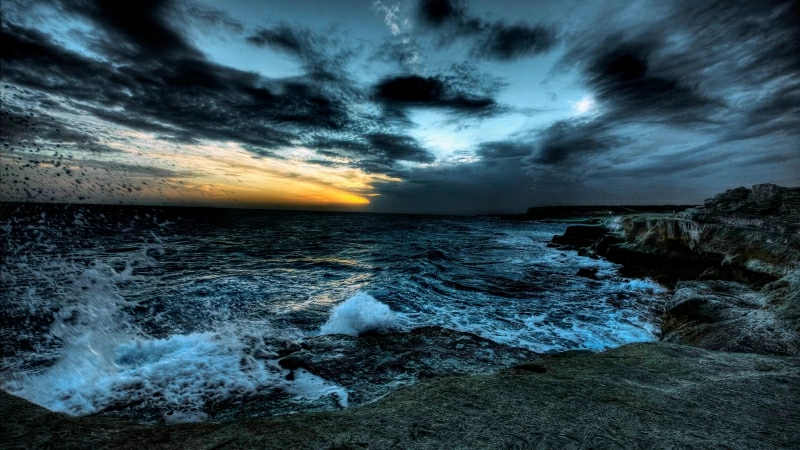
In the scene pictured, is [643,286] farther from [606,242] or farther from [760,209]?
[606,242]

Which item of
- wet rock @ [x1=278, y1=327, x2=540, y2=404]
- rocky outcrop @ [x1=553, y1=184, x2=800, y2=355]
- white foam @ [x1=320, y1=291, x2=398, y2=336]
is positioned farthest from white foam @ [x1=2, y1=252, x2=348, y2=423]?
rocky outcrop @ [x1=553, y1=184, x2=800, y2=355]

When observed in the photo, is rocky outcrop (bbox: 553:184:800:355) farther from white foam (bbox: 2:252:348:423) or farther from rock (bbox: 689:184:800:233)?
white foam (bbox: 2:252:348:423)

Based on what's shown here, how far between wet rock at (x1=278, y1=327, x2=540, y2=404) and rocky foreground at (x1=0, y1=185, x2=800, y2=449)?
47mm

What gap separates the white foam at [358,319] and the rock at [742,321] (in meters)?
6.68

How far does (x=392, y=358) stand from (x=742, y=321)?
23.5 ft

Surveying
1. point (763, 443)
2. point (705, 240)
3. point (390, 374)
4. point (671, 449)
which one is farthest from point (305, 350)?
point (705, 240)

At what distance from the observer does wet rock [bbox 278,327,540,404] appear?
5258 mm

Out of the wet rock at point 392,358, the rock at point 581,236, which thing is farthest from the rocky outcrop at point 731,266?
the rock at point 581,236

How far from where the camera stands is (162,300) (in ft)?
34.1

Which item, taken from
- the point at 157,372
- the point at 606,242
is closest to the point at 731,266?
the point at 606,242

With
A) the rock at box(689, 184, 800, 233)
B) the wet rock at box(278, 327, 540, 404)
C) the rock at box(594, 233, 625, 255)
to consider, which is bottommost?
the wet rock at box(278, 327, 540, 404)

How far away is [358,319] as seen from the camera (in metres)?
8.23

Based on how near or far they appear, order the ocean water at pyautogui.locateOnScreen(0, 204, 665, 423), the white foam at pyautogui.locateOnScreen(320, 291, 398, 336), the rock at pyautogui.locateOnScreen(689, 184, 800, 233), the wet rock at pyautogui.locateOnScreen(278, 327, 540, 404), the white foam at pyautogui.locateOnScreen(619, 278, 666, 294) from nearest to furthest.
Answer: the ocean water at pyautogui.locateOnScreen(0, 204, 665, 423), the wet rock at pyautogui.locateOnScreen(278, 327, 540, 404), the white foam at pyautogui.locateOnScreen(320, 291, 398, 336), the rock at pyautogui.locateOnScreen(689, 184, 800, 233), the white foam at pyautogui.locateOnScreen(619, 278, 666, 294)

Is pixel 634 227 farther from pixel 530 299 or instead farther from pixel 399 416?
pixel 399 416
